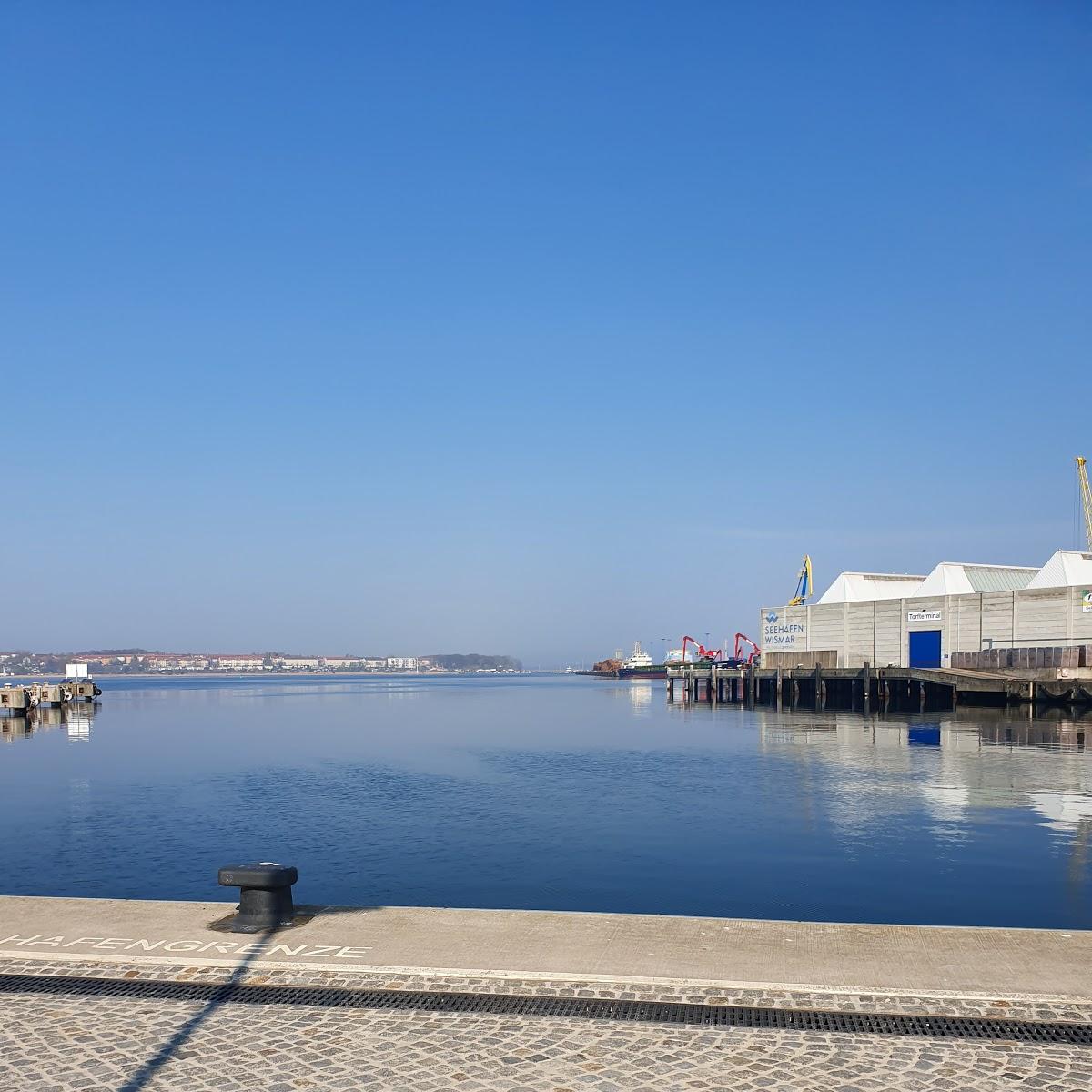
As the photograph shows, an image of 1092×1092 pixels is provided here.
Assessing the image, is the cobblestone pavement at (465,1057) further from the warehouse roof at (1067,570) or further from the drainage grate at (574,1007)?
the warehouse roof at (1067,570)

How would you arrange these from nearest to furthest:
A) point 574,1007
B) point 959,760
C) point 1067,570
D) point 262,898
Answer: point 574,1007, point 262,898, point 959,760, point 1067,570

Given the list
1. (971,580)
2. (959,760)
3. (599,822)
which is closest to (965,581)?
(971,580)

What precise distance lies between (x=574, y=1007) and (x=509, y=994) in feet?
2.27

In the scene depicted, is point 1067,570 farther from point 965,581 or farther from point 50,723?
point 50,723

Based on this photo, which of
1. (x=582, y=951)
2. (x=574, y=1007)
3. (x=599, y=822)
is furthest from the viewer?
(x=599, y=822)

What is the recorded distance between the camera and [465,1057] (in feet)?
29.5

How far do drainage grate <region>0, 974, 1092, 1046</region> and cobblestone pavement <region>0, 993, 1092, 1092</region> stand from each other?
18cm

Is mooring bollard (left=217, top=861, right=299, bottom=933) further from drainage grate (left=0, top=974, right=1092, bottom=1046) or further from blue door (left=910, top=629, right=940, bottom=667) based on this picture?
blue door (left=910, top=629, right=940, bottom=667)

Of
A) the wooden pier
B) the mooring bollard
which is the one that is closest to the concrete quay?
the mooring bollard

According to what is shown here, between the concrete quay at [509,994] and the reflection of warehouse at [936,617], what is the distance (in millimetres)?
76084

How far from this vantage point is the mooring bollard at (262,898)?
1255 centimetres

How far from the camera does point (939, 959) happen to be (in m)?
11.3

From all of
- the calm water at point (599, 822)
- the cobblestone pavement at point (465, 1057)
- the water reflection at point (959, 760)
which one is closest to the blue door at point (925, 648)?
the water reflection at point (959, 760)

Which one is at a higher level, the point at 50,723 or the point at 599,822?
the point at 599,822
